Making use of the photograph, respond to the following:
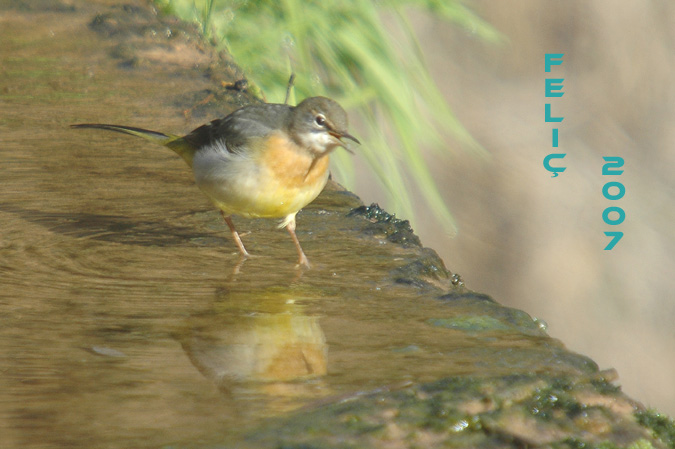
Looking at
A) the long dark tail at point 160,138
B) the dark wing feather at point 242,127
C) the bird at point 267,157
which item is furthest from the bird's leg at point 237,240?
the long dark tail at point 160,138

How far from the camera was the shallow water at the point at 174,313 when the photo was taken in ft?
5.30

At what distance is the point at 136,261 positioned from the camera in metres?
2.58

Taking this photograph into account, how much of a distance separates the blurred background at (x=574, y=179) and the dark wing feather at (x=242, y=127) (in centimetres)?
450

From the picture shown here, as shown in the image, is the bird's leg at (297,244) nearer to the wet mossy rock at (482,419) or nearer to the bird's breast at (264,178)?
the bird's breast at (264,178)

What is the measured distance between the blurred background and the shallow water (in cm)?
471

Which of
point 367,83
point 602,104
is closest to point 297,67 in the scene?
point 367,83

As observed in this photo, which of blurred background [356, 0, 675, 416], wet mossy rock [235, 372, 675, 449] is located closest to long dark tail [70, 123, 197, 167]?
wet mossy rock [235, 372, 675, 449]

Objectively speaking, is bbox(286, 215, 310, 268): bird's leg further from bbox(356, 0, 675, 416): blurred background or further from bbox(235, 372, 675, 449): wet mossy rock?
bbox(356, 0, 675, 416): blurred background

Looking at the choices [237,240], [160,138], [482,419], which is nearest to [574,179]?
[160,138]

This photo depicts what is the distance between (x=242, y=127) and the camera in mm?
3219

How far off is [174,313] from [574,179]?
6737 millimetres

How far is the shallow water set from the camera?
5.30 ft

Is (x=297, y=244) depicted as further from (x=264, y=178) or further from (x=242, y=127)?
(x=242, y=127)

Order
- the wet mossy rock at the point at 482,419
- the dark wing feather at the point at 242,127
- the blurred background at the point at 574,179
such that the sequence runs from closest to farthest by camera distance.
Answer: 1. the wet mossy rock at the point at 482,419
2. the dark wing feather at the point at 242,127
3. the blurred background at the point at 574,179
